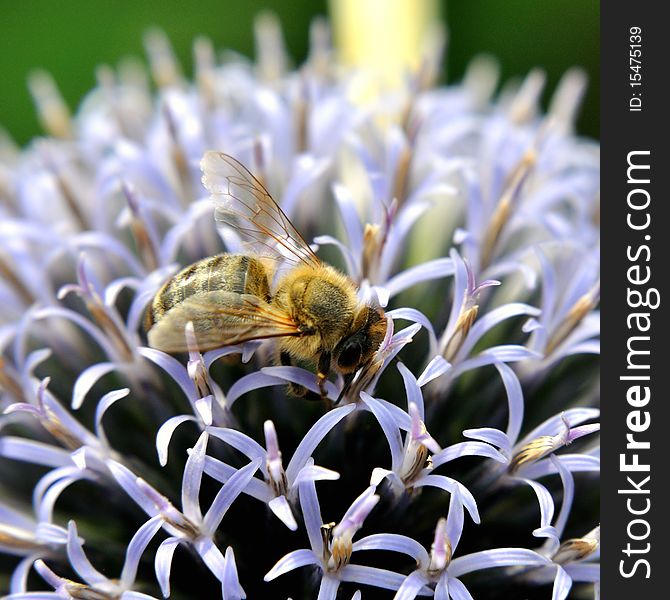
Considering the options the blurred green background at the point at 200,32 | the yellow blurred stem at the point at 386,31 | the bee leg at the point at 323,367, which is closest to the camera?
the bee leg at the point at 323,367

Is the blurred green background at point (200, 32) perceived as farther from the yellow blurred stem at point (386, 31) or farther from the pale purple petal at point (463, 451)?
the pale purple petal at point (463, 451)

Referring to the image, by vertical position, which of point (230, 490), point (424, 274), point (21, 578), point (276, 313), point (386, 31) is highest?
point (386, 31)

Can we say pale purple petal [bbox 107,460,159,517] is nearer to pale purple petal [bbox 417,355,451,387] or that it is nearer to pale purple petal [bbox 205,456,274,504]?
pale purple petal [bbox 205,456,274,504]

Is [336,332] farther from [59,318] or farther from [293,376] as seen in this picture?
[59,318]

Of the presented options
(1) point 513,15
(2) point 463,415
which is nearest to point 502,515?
(2) point 463,415

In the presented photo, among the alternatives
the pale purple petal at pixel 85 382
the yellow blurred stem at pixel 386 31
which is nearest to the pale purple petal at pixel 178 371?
the pale purple petal at pixel 85 382

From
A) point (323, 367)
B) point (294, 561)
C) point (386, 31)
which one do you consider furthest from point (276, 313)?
point (386, 31)

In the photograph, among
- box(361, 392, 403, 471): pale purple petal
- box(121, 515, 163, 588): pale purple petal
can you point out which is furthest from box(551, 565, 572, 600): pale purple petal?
box(121, 515, 163, 588): pale purple petal

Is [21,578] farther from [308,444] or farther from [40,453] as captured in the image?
[308,444]
